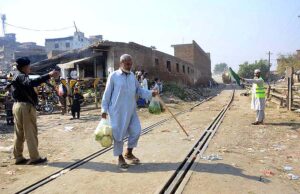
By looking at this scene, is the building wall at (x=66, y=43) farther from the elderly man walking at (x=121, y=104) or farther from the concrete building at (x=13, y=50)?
the elderly man walking at (x=121, y=104)

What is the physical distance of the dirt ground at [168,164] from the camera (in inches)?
200

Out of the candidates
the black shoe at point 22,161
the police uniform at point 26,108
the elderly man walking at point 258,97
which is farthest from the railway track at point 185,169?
the black shoe at point 22,161

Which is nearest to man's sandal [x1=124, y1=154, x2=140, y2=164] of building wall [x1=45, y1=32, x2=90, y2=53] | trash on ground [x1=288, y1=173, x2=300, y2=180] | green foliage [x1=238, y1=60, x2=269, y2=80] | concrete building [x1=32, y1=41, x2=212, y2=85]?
trash on ground [x1=288, y1=173, x2=300, y2=180]

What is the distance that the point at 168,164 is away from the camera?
630 cm

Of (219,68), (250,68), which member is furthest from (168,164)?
(219,68)

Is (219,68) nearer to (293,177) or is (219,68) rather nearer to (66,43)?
(66,43)

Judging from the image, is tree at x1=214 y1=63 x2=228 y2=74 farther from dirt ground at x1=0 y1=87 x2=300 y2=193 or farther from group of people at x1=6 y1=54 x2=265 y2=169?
group of people at x1=6 y1=54 x2=265 y2=169

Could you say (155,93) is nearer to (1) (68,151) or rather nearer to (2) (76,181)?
(2) (76,181)

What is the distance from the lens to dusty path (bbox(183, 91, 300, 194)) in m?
5.01

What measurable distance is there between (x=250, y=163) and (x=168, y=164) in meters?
1.47

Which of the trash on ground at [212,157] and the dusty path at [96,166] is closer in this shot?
the dusty path at [96,166]

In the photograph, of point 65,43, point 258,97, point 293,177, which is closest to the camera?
point 293,177

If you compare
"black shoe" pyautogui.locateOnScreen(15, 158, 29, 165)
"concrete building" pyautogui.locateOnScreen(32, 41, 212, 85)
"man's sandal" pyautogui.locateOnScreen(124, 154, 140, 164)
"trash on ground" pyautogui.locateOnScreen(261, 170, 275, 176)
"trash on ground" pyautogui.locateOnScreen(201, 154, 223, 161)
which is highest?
"concrete building" pyautogui.locateOnScreen(32, 41, 212, 85)

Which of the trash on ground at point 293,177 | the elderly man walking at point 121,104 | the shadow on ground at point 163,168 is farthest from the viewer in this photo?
the elderly man walking at point 121,104
